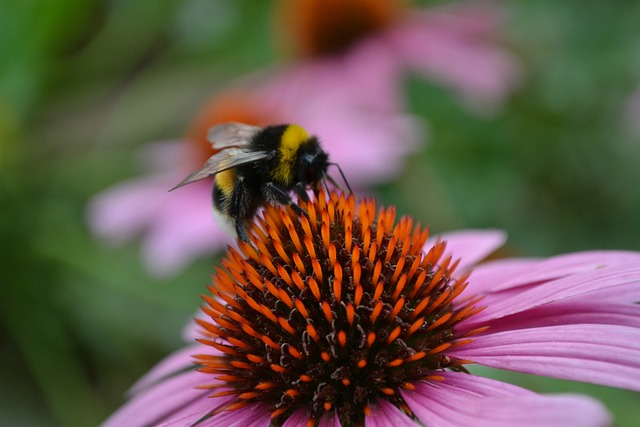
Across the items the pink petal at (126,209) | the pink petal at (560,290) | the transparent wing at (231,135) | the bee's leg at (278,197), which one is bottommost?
the pink petal at (560,290)

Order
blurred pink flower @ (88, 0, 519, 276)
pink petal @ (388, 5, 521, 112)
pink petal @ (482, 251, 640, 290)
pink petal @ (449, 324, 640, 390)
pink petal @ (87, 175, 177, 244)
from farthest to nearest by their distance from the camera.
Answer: pink petal @ (87, 175, 177, 244) → pink petal @ (388, 5, 521, 112) → blurred pink flower @ (88, 0, 519, 276) → pink petal @ (482, 251, 640, 290) → pink petal @ (449, 324, 640, 390)

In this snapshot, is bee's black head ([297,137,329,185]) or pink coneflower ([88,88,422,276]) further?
pink coneflower ([88,88,422,276])

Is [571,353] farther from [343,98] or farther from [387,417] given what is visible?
A: [343,98]

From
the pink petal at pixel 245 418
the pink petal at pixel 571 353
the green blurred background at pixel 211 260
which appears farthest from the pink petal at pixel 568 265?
the green blurred background at pixel 211 260

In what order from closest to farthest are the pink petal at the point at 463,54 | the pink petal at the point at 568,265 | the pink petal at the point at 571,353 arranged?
1. the pink petal at the point at 571,353
2. the pink petal at the point at 568,265
3. the pink petal at the point at 463,54

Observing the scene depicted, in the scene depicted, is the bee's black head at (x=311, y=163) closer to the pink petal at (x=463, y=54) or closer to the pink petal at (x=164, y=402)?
the pink petal at (x=164, y=402)

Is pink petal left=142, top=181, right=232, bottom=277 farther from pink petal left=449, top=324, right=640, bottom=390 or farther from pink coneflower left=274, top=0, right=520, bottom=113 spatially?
pink petal left=449, top=324, right=640, bottom=390

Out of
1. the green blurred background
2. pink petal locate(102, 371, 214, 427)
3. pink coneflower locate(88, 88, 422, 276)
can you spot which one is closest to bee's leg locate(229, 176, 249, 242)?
pink petal locate(102, 371, 214, 427)

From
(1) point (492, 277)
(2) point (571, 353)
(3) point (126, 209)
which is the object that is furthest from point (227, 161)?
(3) point (126, 209)
